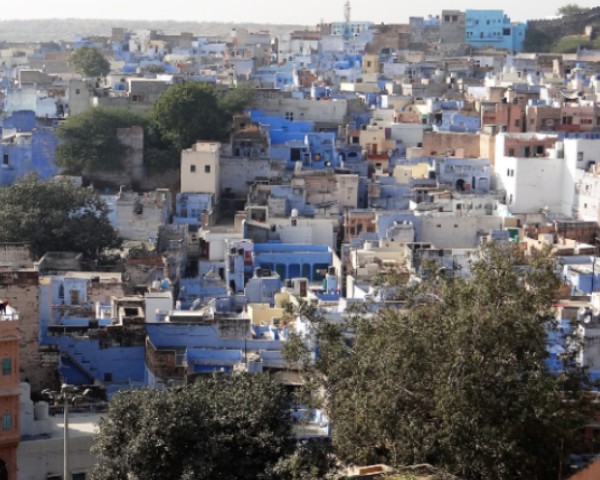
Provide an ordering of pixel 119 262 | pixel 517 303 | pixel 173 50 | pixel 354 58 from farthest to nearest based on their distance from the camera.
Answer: pixel 173 50 < pixel 354 58 < pixel 119 262 < pixel 517 303

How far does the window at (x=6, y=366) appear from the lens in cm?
1555

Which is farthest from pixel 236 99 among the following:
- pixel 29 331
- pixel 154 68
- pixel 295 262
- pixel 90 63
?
pixel 29 331

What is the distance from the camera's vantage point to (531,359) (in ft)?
45.5

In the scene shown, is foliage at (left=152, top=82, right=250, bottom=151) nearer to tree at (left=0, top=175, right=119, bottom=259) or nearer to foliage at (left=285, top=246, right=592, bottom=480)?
tree at (left=0, top=175, right=119, bottom=259)

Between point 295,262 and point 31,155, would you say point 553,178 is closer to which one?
point 295,262

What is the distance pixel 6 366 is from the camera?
15.6 m

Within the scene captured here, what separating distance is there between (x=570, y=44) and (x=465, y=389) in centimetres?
3932

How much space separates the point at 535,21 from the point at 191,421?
43790 mm

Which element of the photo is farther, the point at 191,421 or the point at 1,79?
the point at 1,79

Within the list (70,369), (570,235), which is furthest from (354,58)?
(70,369)

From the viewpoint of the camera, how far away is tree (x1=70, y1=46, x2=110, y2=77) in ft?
148

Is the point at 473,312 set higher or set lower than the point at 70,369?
higher

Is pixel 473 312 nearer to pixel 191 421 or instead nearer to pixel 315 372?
pixel 315 372

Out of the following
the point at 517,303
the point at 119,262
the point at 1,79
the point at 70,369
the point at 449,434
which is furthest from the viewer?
the point at 1,79
